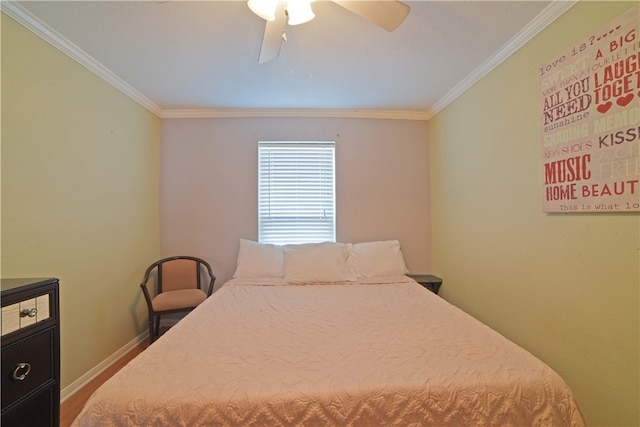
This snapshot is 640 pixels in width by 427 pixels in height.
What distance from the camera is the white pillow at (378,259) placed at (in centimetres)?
291

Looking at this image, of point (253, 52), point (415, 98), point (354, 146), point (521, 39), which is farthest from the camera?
point (354, 146)

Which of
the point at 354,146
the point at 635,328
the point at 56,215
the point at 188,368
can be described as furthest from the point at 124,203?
the point at 635,328

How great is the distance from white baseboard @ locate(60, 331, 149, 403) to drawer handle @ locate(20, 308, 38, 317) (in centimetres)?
99

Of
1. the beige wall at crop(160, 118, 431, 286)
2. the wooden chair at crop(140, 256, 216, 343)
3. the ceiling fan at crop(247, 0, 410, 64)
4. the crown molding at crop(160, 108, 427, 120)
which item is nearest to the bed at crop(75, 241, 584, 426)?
the wooden chair at crop(140, 256, 216, 343)

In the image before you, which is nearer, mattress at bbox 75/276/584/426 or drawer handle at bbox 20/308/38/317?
mattress at bbox 75/276/584/426

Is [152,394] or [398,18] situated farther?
[398,18]

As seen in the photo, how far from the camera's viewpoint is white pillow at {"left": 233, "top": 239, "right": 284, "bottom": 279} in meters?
2.86

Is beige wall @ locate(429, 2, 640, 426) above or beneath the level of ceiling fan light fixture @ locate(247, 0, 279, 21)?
beneath

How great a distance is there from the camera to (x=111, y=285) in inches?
95.6

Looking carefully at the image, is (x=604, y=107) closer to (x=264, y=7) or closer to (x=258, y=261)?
(x=264, y=7)

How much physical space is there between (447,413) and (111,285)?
103 inches

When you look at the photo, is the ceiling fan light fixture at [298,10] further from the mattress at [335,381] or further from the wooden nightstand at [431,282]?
the wooden nightstand at [431,282]

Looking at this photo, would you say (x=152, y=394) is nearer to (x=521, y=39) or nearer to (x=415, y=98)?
(x=521, y=39)

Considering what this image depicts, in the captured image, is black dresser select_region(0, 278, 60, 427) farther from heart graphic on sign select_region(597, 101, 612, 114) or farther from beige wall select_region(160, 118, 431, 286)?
heart graphic on sign select_region(597, 101, 612, 114)
